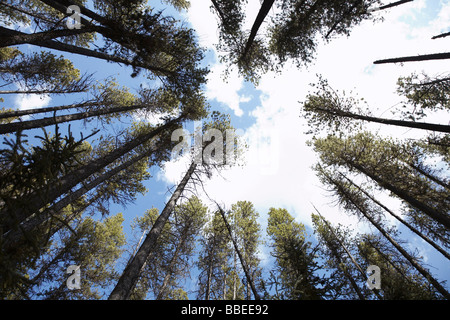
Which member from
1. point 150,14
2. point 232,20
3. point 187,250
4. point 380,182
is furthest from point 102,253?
point 380,182

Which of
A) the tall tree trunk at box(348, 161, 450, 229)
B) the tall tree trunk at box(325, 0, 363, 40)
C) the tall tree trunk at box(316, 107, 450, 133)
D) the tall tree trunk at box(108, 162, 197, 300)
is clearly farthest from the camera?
the tall tree trunk at box(325, 0, 363, 40)

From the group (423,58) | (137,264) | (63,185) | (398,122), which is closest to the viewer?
(63,185)

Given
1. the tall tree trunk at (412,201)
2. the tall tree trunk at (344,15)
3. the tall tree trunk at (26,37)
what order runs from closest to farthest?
the tall tree trunk at (26,37)
the tall tree trunk at (412,201)
the tall tree trunk at (344,15)

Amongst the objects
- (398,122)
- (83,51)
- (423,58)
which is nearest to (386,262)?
(398,122)

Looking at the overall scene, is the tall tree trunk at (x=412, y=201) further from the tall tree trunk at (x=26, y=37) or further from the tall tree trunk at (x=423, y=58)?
the tall tree trunk at (x=26, y=37)

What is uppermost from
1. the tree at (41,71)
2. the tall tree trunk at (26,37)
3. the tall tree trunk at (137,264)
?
the tree at (41,71)

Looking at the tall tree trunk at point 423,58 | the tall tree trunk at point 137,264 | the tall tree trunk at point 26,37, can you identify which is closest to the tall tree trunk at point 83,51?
the tall tree trunk at point 26,37

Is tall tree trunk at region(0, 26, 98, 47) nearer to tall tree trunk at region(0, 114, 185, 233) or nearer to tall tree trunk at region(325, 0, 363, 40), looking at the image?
tall tree trunk at region(0, 114, 185, 233)

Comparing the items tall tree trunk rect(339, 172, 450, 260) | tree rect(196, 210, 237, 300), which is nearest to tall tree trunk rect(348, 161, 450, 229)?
tall tree trunk rect(339, 172, 450, 260)

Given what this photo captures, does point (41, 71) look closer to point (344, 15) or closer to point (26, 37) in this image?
point (26, 37)

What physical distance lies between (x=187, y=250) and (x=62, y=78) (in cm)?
1129

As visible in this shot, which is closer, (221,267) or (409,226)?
(409,226)

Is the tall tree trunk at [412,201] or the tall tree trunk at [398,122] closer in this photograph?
the tall tree trunk at [398,122]
